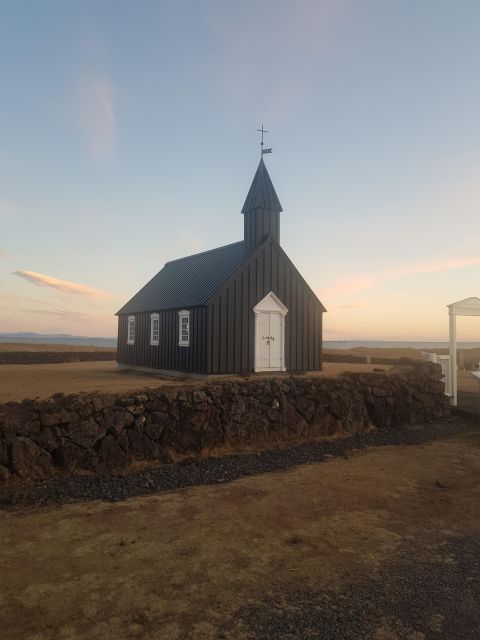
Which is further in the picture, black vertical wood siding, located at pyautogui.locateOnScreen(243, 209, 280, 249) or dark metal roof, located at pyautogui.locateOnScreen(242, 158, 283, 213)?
dark metal roof, located at pyautogui.locateOnScreen(242, 158, 283, 213)

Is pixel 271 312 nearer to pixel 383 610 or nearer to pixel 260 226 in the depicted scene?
pixel 260 226

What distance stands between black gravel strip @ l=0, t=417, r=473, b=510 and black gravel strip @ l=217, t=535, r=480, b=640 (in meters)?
5.12

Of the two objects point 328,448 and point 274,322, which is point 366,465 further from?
point 274,322

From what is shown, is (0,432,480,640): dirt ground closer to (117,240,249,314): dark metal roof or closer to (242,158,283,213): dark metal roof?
(117,240,249,314): dark metal roof

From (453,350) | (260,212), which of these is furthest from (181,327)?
(453,350)

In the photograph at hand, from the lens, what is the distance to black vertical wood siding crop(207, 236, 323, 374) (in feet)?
64.3

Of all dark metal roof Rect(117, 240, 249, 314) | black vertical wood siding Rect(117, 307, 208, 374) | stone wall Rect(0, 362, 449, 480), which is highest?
dark metal roof Rect(117, 240, 249, 314)

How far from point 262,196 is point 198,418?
1366 centimetres

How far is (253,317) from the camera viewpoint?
Result: 2066 centimetres

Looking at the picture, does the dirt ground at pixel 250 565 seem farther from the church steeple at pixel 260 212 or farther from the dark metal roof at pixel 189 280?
the church steeple at pixel 260 212

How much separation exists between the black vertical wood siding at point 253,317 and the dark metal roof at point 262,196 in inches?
101

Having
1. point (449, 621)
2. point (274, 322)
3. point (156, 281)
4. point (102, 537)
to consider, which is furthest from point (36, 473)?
point (156, 281)

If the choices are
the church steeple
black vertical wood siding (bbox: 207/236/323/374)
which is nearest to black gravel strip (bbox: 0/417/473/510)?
black vertical wood siding (bbox: 207/236/323/374)

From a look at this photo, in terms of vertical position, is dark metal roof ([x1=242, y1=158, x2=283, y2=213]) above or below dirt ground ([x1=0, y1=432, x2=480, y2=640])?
above
